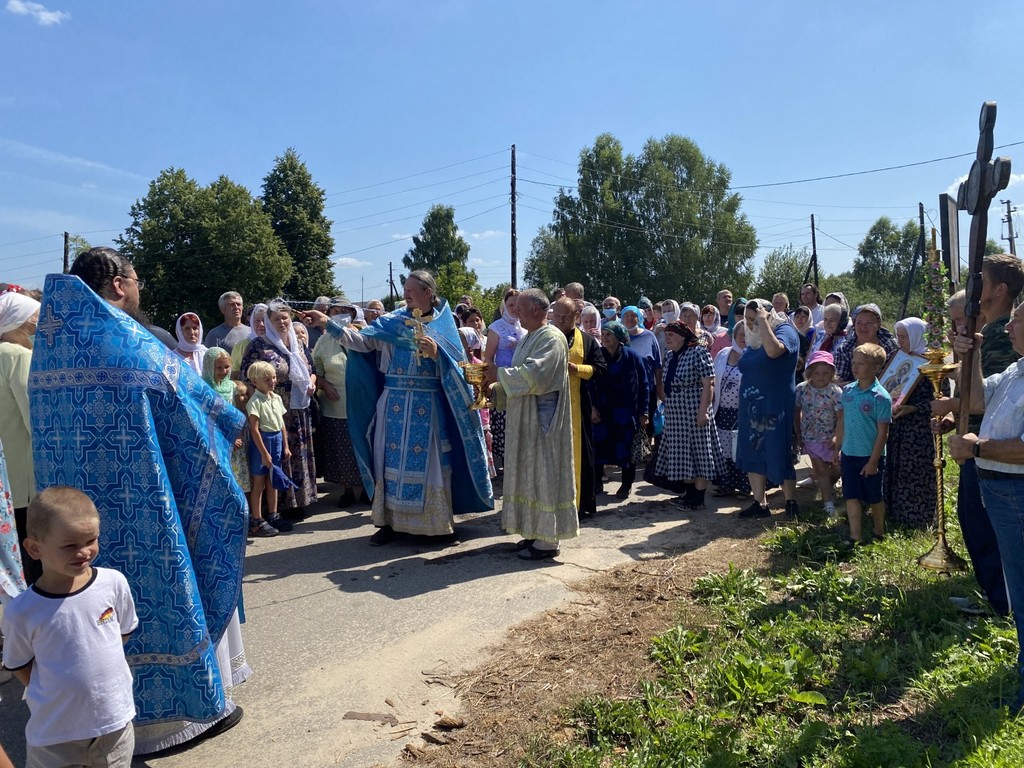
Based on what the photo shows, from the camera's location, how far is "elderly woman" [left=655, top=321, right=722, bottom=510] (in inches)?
293

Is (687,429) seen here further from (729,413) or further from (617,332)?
(617,332)

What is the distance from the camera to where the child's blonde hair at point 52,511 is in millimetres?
2348

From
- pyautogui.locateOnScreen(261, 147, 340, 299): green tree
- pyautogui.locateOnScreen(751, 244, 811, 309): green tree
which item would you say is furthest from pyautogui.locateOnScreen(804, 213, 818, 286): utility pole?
pyautogui.locateOnScreen(261, 147, 340, 299): green tree

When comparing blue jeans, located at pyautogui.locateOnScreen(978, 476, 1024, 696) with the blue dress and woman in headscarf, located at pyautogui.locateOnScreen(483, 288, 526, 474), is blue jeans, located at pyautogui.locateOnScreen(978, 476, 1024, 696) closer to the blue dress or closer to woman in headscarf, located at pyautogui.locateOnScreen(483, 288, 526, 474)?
the blue dress

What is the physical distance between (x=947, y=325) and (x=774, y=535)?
2.11m

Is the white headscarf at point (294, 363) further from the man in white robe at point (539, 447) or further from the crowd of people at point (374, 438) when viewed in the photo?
the man in white robe at point (539, 447)

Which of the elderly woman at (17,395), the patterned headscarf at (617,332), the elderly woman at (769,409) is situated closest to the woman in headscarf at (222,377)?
the elderly woman at (17,395)

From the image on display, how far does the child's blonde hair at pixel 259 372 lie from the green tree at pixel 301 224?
3570cm

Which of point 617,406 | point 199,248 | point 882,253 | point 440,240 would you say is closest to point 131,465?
point 617,406

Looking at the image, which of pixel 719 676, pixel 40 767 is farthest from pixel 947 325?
pixel 40 767

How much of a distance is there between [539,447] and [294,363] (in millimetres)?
2683

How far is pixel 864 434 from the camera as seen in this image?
5633mm

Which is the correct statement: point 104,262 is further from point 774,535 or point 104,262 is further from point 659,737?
point 774,535

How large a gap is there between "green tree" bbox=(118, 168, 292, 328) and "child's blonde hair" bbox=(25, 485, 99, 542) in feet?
Answer: 112
